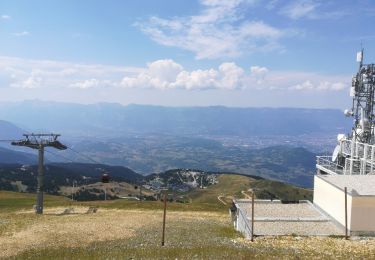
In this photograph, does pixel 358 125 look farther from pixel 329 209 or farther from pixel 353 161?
pixel 329 209

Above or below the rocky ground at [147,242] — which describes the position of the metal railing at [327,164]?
above

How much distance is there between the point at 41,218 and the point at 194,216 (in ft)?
64.0

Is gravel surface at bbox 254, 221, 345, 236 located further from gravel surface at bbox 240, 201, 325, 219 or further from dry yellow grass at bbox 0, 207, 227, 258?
dry yellow grass at bbox 0, 207, 227, 258

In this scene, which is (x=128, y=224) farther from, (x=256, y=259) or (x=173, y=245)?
(x=256, y=259)

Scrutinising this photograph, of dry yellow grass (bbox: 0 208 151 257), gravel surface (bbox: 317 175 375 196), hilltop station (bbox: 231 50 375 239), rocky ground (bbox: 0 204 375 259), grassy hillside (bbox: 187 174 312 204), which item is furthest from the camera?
grassy hillside (bbox: 187 174 312 204)

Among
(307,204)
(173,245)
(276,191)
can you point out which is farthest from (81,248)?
(276,191)

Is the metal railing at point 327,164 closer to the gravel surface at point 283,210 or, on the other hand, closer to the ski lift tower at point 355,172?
the ski lift tower at point 355,172

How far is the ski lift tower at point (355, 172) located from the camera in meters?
40.1

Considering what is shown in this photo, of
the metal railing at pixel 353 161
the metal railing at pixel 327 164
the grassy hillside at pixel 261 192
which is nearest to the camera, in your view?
the metal railing at pixel 353 161

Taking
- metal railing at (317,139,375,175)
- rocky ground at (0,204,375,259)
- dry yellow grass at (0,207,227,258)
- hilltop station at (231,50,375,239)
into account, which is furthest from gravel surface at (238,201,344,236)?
metal railing at (317,139,375,175)

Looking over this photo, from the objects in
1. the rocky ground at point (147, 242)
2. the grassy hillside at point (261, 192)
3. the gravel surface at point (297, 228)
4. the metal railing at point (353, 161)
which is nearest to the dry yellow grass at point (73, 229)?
the rocky ground at point (147, 242)

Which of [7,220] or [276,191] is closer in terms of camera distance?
[7,220]

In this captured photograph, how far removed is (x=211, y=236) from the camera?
41.7 meters

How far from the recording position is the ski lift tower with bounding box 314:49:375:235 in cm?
4012
